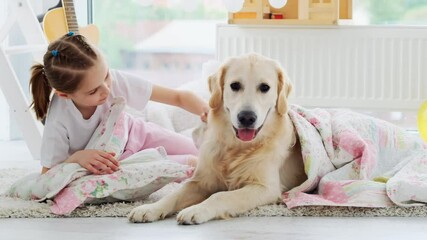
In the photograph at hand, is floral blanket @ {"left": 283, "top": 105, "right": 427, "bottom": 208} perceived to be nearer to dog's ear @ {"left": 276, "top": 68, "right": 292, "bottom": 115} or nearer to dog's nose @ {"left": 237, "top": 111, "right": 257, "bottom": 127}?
dog's ear @ {"left": 276, "top": 68, "right": 292, "bottom": 115}

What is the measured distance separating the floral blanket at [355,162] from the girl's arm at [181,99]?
0.30 m

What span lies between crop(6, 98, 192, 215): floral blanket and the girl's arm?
251mm

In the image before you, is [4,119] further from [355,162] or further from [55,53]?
[355,162]

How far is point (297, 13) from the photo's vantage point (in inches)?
163

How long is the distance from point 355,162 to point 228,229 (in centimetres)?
61

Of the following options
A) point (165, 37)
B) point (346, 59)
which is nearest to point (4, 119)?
point (165, 37)

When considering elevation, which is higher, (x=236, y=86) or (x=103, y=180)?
(x=236, y=86)

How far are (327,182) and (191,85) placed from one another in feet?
4.93

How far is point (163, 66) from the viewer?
14.9ft

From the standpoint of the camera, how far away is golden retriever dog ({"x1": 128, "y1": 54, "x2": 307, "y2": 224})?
2.10m

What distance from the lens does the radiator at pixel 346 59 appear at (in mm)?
4004

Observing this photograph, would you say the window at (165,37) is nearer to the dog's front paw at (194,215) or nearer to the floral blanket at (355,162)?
the floral blanket at (355,162)

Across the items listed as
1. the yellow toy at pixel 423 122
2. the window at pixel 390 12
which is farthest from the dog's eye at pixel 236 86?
the window at pixel 390 12

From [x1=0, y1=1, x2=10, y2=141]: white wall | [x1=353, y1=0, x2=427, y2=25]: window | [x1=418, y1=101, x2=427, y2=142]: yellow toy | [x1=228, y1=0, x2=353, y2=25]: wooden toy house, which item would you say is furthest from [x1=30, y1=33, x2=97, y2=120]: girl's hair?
[x1=353, y1=0, x2=427, y2=25]: window
